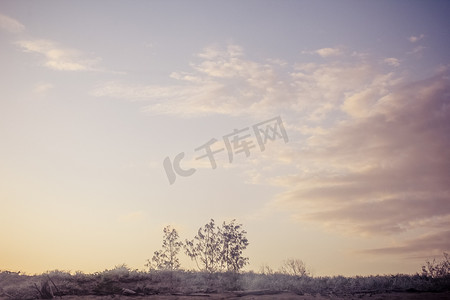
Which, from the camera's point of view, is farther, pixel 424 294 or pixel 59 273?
pixel 59 273

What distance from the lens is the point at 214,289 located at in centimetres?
1622

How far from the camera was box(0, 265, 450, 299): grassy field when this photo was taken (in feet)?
49.8

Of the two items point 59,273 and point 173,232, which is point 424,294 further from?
point 173,232

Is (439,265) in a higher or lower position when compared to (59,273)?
lower

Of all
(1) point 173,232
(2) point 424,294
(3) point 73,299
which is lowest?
(2) point 424,294

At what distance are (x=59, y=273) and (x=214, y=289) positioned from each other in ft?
25.1

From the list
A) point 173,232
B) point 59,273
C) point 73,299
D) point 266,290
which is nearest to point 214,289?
point 266,290

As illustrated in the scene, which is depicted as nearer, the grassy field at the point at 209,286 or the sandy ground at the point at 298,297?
the sandy ground at the point at 298,297

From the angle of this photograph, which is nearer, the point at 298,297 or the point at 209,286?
the point at 298,297

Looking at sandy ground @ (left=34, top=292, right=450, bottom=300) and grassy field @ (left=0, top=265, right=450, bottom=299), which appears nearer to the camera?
sandy ground @ (left=34, top=292, right=450, bottom=300)

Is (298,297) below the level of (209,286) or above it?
below

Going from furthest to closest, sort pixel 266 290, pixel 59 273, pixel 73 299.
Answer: pixel 59 273, pixel 266 290, pixel 73 299

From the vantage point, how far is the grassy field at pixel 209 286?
49.8ft

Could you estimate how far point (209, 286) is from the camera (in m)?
16.9
